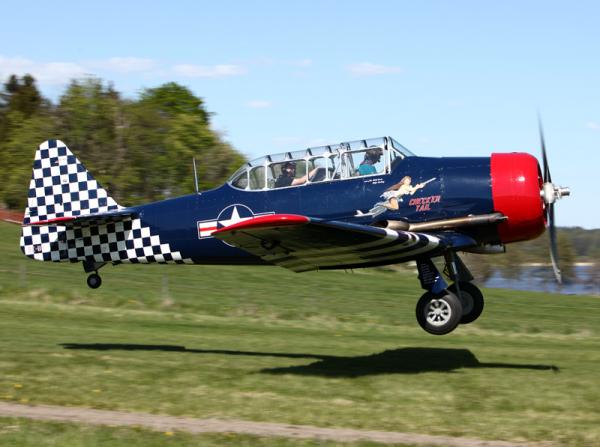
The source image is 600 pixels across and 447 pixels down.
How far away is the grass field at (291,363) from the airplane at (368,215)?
155cm

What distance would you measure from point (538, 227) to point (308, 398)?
4.33 meters

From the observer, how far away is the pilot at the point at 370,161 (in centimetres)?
1303

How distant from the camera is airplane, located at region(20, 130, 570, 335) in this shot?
12406mm

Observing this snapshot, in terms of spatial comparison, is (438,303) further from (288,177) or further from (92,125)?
(92,125)

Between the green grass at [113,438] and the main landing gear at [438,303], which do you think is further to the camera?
the main landing gear at [438,303]

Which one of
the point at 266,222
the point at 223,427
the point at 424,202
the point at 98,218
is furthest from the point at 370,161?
the point at 223,427

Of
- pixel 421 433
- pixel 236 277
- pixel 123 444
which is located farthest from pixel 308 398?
pixel 236 277

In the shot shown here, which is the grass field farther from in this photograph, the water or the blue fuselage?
the water

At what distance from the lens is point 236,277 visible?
116ft

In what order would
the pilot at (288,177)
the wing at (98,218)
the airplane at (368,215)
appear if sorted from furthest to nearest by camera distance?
the wing at (98,218) → the pilot at (288,177) → the airplane at (368,215)

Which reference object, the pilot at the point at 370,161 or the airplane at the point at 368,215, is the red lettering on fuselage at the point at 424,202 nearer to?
the airplane at the point at 368,215

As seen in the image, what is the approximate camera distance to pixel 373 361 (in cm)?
1471

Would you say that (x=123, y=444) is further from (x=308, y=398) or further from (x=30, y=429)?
(x=308, y=398)

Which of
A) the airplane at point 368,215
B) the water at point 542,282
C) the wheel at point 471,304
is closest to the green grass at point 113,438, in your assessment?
the airplane at point 368,215
